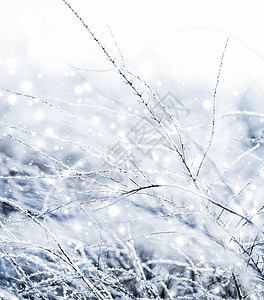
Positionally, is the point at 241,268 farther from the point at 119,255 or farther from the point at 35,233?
the point at 119,255

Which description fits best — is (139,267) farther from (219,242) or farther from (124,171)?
(124,171)

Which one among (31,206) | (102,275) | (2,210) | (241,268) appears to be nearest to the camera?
(241,268)

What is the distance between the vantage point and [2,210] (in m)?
4.03

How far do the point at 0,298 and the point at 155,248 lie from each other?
2.06 meters

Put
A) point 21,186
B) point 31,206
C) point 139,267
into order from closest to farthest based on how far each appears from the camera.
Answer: point 139,267 → point 31,206 → point 21,186

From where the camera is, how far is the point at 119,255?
338 cm

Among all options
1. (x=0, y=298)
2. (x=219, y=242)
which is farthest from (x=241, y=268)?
(x=0, y=298)

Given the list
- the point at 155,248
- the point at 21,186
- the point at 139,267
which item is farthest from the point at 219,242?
the point at 21,186

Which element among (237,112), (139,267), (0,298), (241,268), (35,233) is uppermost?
(237,112)

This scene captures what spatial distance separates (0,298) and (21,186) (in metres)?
2.46

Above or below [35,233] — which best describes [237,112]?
above

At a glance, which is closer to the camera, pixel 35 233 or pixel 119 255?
pixel 35 233

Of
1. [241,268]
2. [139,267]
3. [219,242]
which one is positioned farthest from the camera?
[139,267]

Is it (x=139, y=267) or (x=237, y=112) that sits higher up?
(x=237, y=112)
